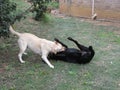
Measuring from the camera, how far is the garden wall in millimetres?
12070

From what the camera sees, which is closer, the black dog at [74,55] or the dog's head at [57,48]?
the dog's head at [57,48]

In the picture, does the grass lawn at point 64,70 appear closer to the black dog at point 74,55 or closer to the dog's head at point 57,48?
the black dog at point 74,55

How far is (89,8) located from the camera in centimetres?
1276

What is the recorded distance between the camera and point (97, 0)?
1245cm

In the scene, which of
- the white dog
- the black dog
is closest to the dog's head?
the white dog

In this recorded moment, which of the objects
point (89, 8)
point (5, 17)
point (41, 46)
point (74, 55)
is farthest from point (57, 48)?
point (89, 8)

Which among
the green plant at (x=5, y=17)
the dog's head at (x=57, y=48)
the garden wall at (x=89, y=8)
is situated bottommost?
the garden wall at (x=89, y=8)

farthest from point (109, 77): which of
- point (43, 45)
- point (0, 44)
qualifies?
point (0, 44)

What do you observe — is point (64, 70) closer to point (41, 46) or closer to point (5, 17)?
point (41, 46)

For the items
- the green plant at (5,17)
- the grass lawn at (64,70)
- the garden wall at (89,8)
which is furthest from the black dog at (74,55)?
the garden wall at (89,8)

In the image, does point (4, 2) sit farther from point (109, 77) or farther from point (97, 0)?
point (97, 0)

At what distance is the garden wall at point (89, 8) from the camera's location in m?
12.1

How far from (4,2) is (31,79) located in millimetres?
1649

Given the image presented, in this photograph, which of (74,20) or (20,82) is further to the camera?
(74,20)
